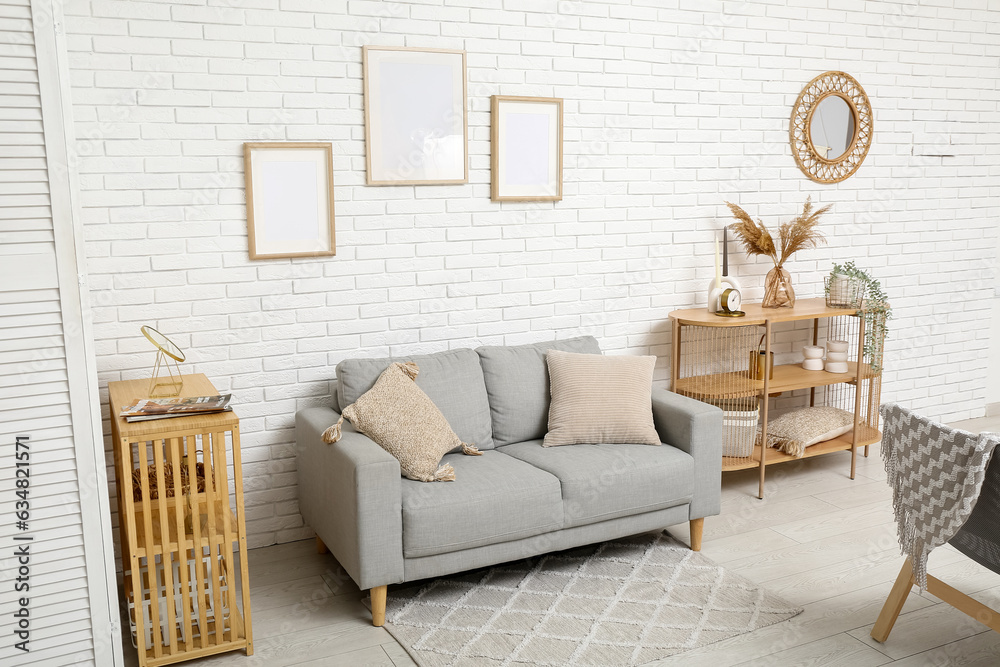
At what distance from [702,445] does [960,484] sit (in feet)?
3.96

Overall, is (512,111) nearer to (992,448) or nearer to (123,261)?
(123,261)

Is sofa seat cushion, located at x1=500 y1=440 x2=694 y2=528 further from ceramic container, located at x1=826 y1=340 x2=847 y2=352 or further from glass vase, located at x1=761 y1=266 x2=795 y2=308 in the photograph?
ceramic container, located at x1=826 y1=340 x2=847 y2=352

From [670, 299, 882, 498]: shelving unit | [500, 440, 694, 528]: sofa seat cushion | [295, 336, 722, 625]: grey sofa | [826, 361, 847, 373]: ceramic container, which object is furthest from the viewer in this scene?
[826, 361, 847, 373]: ceramic container

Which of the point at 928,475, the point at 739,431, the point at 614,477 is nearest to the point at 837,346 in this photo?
the point at 739,431

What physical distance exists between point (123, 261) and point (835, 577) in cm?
302

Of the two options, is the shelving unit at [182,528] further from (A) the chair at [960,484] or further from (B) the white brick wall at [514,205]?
(A) the chair at [960,484]

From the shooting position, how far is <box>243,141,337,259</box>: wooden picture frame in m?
3.34

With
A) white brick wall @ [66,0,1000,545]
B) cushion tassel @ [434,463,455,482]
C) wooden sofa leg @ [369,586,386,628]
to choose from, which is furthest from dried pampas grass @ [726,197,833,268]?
wooden sofa leg @ [369,586,386,628]

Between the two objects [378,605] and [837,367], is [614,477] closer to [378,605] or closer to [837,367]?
[378,605]

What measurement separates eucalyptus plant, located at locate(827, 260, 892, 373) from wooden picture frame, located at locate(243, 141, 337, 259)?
2.64 meters

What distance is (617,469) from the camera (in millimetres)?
3227

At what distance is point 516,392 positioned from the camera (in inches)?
142

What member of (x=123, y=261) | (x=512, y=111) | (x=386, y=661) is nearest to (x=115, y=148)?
(x=123, y=261)

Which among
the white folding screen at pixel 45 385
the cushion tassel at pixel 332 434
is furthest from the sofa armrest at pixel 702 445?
the white folding screen at pixel 45 385
